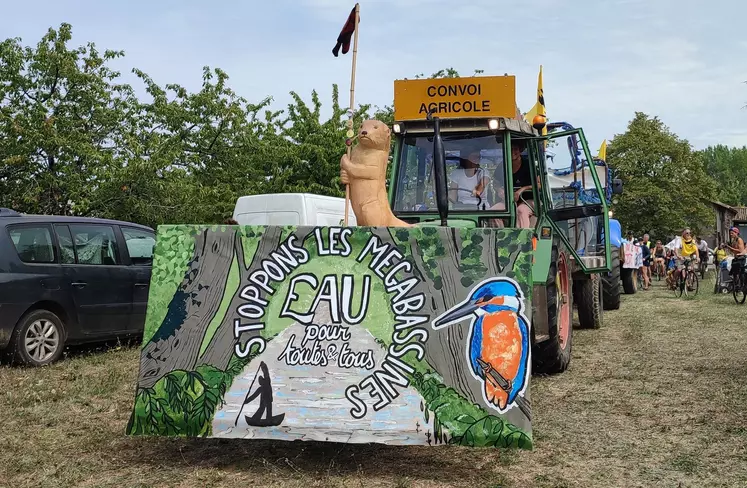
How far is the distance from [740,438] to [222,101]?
20614 millimetres

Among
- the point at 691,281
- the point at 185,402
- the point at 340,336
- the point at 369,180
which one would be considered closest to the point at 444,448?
the point at 340,336

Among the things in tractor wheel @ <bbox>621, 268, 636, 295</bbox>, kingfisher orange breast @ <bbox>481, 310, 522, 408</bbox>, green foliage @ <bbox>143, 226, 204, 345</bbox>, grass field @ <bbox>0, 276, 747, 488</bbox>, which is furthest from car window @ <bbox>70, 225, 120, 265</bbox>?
tractor wheel @ <bbox>621, 268, 636, 295</bbox>

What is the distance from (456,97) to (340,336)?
377 centimetres

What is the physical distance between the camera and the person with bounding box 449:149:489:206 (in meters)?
Answer: 7.87

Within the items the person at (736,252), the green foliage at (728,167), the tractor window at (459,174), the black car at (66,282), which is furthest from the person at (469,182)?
the green foliage at (728,167)

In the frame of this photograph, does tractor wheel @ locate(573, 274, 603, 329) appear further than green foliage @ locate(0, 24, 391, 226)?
No

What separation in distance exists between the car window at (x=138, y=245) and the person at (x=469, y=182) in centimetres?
421

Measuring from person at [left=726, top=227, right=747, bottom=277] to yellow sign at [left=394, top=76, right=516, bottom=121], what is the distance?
37.0ft

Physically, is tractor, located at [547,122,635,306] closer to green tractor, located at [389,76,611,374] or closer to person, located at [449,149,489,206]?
green tractor, located at [389,76,611,374]

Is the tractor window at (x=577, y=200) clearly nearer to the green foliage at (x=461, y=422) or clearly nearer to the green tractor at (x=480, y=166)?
the green tractor at (x=480, y=166)

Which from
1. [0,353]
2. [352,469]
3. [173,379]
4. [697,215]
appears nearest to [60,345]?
[0,353]

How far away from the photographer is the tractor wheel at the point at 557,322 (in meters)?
7.64

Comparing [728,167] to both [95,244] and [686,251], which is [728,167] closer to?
[686,251]

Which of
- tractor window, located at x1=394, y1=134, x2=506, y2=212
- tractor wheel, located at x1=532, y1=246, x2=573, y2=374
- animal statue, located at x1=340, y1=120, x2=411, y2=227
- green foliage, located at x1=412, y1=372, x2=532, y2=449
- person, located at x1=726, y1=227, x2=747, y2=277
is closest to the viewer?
green foliage, located at x1=412, y1=372, x2=532, y2=449
